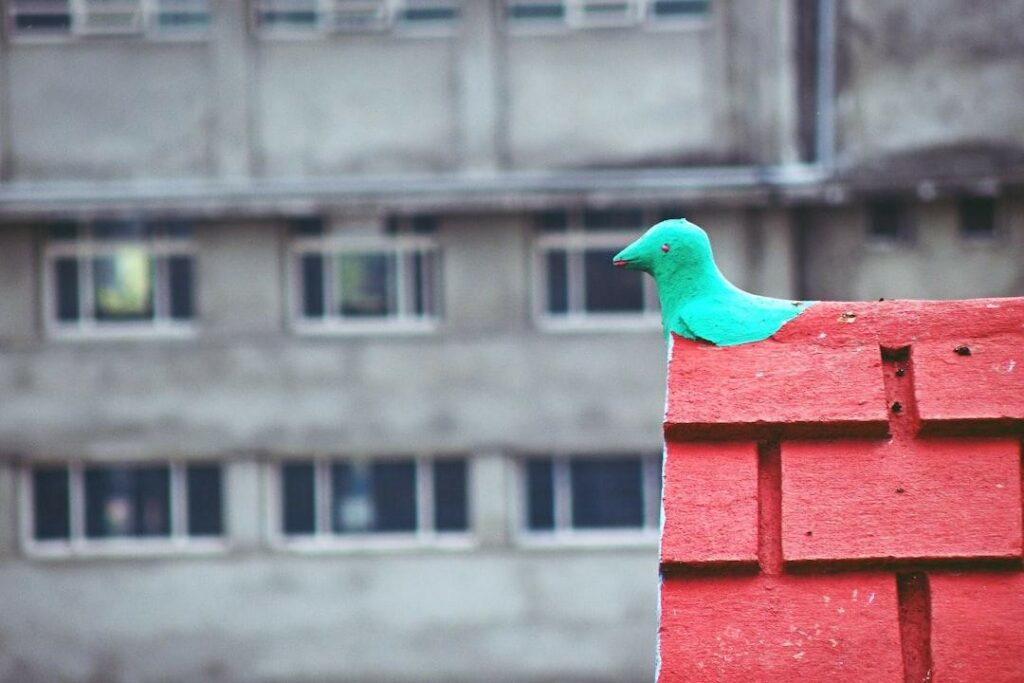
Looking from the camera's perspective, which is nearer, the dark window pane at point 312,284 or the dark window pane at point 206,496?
the dark window pane at point 312,284

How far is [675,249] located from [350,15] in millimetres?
13515

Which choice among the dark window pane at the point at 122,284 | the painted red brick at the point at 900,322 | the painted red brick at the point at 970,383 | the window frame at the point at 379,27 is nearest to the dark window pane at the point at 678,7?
the window frame at the point at 379,27

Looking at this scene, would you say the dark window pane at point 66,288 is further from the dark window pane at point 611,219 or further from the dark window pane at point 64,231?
the dark window pane at point 611,219

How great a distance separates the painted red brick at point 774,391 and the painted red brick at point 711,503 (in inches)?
1.7

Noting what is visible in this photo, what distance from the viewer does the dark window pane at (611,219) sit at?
53.8ft

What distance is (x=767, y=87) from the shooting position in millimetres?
15711

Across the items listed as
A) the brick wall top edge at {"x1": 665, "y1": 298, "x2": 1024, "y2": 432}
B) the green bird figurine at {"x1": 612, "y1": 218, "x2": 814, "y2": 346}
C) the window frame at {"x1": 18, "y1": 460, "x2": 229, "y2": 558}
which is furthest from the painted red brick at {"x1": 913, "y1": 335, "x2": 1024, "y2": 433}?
the window frame at {"x1": 18, "y1": 460, "x2": 229, "y2": 558}

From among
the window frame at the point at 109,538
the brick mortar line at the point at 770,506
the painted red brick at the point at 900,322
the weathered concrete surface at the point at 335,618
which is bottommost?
the weathered concrete surface at the point at 335,618

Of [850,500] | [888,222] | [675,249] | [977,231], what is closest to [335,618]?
[888,222]

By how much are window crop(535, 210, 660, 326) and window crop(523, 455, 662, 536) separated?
1764 mm

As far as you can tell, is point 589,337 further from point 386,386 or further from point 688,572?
point 688,572

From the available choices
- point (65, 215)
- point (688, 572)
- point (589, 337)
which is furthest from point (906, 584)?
point (65, 215)

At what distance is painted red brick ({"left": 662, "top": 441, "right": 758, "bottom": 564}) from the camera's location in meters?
2.78

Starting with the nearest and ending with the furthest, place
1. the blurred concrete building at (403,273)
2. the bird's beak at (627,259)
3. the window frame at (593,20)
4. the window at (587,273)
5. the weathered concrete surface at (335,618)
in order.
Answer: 1. the bird's beak at (627,259)
2. the blurred concrete building at (403,273)
3. the window frame at (593,20)
4. the weathered concrete surface at (335,618)
5. the window at (587,273)
